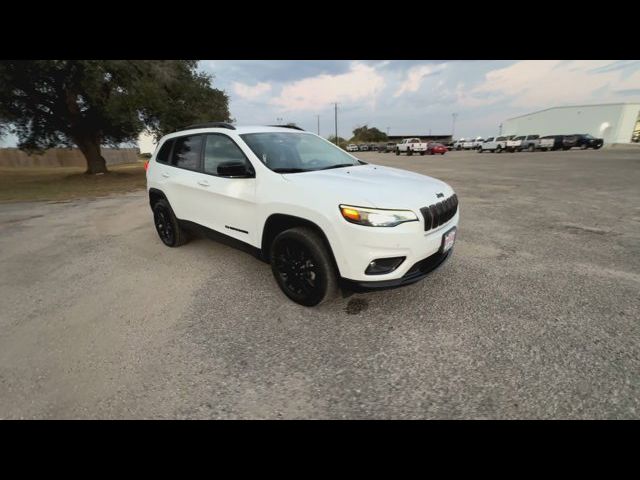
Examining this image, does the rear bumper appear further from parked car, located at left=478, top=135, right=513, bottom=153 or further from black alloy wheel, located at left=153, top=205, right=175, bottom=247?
parked car, located at left=478, top=135, right=513, bottom=153

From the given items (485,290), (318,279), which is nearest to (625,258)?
(485,290)


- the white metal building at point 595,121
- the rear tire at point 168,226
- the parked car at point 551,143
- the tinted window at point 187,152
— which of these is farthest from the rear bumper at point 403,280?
the white metal building at point 595,121

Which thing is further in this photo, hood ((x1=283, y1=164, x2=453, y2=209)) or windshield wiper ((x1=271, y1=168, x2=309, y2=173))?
windshield wiper ((x1=271, y1=168, x2=309, y2=173))

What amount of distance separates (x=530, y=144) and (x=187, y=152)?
40.5 metres

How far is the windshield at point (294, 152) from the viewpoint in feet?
10.4

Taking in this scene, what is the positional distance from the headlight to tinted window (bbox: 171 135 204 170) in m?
2.45

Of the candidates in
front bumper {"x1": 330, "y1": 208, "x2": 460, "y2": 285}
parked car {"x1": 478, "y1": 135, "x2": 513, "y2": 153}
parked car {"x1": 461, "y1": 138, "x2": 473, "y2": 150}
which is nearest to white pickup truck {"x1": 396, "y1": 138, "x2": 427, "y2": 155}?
parked car {"x1": 478, "y1": 135, "x2": 513, "y2": 153}

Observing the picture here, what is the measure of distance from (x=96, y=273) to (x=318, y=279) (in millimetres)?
Result: 3204

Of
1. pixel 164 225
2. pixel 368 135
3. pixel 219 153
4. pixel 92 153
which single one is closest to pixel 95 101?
pixel 92 153

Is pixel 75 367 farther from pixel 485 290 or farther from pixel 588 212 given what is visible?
pixel 588 212

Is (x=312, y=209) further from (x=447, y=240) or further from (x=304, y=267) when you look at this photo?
(x=447, y=240)

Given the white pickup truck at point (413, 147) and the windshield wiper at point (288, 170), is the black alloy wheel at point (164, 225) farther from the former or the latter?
the white pickup truck at point (413, 147)

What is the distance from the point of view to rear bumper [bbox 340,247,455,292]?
2486 mm
